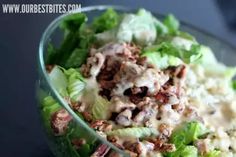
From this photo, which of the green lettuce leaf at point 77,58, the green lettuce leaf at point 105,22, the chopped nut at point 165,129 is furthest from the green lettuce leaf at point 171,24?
the chopped nut at point 165,129

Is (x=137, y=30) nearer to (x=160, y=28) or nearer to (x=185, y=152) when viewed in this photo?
(x=160, y=28)

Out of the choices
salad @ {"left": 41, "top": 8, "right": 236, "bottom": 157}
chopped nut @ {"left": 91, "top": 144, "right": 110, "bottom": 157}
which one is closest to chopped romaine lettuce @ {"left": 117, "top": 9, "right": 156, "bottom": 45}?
salad @ {"left": 41, "top": 8, "right": 236, "bottom": 157}

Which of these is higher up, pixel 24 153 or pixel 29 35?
pixel 29 35

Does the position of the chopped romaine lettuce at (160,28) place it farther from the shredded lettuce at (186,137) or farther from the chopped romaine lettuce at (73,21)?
the shredded lettuce at (186,137)

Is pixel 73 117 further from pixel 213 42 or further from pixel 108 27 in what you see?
pixel 213 42

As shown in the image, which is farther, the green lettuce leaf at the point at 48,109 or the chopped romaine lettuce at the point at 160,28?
the chopped romaine lettuce at the point at 160,28

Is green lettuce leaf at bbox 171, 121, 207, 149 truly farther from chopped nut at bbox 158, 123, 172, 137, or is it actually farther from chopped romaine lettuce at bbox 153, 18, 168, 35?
chopped romaine lettuce at bbox 153, 18, 168, 35

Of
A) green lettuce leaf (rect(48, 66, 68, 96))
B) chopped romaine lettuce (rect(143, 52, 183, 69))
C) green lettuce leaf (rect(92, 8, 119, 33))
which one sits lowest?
green lettuce leaf (rect(48, 66, 68, 96))

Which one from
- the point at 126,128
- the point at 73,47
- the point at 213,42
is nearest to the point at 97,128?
the point at 126,128
